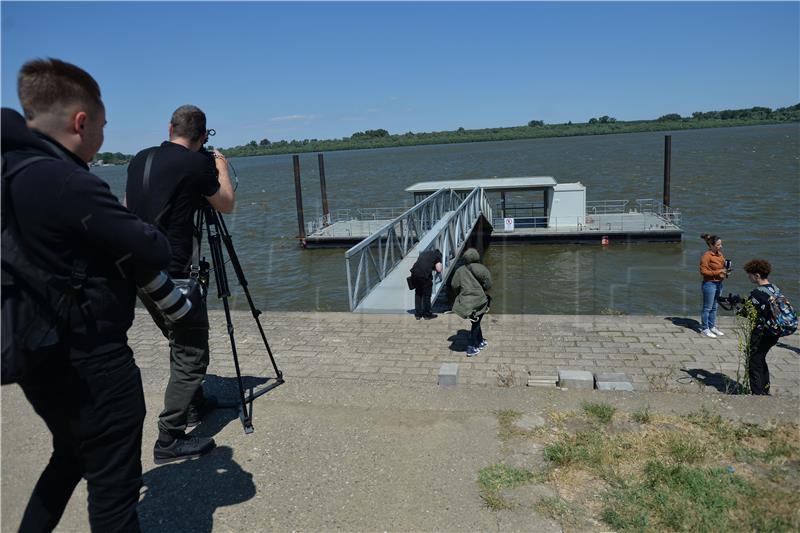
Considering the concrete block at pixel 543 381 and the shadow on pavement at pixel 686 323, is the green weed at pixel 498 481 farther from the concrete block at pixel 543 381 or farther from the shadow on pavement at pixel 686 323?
the shadow on pavement at pixel 686 323

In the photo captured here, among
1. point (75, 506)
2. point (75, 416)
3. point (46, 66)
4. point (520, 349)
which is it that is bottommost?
point (520, 349)

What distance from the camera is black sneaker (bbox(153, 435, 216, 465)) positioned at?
11.6 ft

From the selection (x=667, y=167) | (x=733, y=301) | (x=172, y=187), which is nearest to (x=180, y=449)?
(x=172, y=187)

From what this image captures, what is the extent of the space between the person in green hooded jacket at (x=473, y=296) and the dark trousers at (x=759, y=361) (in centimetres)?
254

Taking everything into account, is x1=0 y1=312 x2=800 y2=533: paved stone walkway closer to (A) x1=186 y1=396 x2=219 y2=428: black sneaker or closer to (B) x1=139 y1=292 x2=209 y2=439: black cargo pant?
(A) x1=186 y1=396 x2=219 y2=428: black sneaker

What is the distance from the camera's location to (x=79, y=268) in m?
1.95

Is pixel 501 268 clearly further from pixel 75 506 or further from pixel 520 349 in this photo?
pixel 75 506

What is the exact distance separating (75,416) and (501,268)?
17.8m

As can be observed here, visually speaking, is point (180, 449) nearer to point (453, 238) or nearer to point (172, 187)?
point (172, 187)

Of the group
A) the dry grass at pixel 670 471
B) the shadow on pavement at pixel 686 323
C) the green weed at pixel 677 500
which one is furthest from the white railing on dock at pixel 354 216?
the green weed at pixel 677 500

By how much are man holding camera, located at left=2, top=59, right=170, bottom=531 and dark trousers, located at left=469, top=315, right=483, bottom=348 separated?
4572 mm

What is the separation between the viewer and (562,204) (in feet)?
74.3

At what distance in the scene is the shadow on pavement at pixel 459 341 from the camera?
665cm

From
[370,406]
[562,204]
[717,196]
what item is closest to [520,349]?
[370,406]
